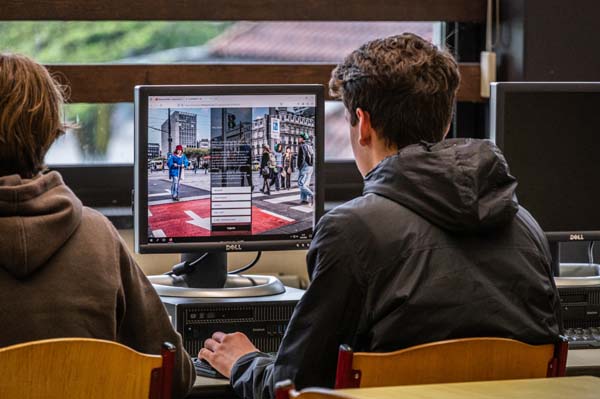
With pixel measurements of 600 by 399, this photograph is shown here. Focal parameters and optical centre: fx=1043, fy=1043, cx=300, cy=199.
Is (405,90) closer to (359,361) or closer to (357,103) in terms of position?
(357,103)

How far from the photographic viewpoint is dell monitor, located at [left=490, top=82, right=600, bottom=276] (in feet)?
8.89

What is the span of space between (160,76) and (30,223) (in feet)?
4.66

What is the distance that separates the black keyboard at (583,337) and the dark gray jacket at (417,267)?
642 mm

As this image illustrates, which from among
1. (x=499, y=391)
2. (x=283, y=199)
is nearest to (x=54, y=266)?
(x=499, y=391)

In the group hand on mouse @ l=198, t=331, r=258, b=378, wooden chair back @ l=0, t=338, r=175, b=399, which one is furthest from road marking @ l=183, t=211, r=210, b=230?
wooden chair back @ l=0, t=338, r=175, b=399

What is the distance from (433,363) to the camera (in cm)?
173

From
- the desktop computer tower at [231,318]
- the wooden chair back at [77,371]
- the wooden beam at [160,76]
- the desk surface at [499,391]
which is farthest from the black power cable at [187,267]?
the desk surface at [499,391]

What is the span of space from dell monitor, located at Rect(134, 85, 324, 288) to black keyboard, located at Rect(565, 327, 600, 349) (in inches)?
27.5

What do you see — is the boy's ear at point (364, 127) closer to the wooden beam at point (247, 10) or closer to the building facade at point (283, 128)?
the building facade at point (283, 128)

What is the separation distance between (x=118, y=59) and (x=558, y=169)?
1.38 meters

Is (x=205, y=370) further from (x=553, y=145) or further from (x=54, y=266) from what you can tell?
(x=553, y=145)

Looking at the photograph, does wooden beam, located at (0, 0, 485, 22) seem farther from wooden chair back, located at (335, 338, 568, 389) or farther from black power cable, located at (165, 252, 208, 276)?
wooden chair back, located at (335, 338, 568, 389)

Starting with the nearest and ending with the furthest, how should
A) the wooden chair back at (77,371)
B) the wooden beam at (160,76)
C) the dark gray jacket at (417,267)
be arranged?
the wooden chair back at (77,371)
the dark gray jacket at (417,267)
the wooden beam at (160,76)

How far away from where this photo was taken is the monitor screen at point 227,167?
2576 mm
